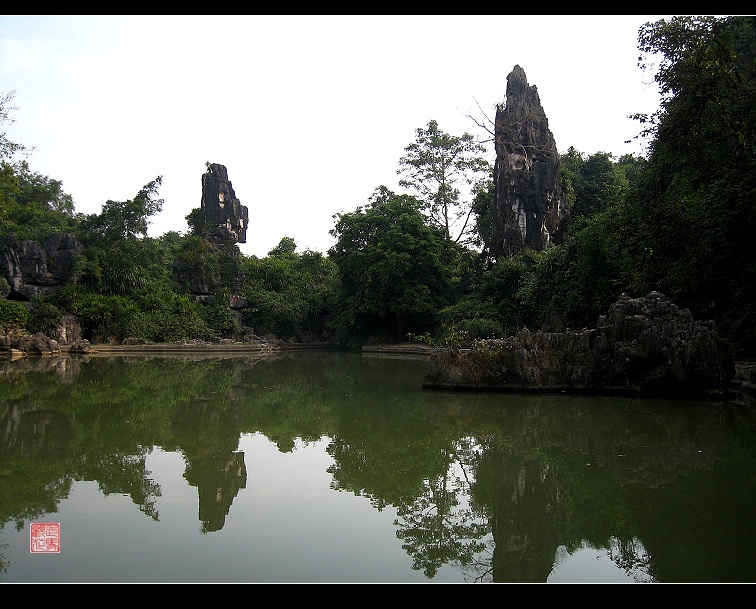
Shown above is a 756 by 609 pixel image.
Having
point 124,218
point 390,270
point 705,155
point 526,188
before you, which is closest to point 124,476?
point 705,155

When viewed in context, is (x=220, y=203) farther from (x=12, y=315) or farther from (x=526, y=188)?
(x=526, y=188)

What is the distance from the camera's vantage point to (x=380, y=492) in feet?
16.1

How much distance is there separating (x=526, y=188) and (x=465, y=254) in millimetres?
4811

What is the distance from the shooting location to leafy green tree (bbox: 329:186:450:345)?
2720 cm

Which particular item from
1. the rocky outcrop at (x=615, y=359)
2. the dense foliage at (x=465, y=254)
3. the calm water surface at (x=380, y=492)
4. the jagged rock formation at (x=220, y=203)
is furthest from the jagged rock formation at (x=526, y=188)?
the calm water surface at (x=380, y=492)

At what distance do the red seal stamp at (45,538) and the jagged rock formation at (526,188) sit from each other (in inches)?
925

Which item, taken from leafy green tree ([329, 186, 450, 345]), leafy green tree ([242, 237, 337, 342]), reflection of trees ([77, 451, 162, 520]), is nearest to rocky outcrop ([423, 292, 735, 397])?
reflection of trees ([77, 451, 162, 520])

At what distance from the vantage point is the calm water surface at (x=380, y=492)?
336 centimetres

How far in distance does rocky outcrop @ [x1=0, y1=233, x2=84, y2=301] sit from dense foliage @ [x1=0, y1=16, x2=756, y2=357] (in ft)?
1.85

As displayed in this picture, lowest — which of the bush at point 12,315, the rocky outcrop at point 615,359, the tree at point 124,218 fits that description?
the rocky outcrop at point 615,359

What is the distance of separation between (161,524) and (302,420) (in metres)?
4.38

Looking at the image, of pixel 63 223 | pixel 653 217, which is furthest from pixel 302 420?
pixel 63 223

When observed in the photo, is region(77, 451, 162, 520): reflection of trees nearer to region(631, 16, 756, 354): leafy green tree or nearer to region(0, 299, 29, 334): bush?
region(631, 16, 756, 354): leafy green tree

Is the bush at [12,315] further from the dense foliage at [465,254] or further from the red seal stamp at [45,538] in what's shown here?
the red seal stamp at [45,538]
